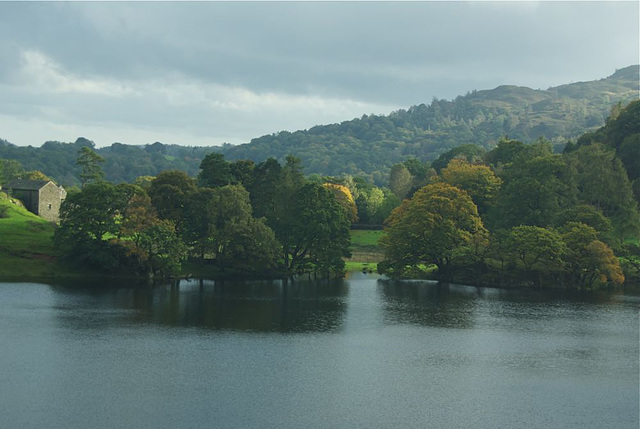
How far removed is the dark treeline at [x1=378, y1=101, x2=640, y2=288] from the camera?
106 meters

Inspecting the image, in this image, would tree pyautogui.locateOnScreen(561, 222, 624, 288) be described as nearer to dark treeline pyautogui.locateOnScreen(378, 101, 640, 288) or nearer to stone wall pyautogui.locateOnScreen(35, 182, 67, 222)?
dark treeline pyautogui.locateOnScreen(378, 101, 640, 288)

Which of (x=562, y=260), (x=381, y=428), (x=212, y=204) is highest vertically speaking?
(x=212, y=204)

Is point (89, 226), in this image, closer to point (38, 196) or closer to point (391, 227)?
Answer: point (38, 196)

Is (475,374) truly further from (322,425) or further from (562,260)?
(562,260)

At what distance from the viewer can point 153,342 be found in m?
61.4

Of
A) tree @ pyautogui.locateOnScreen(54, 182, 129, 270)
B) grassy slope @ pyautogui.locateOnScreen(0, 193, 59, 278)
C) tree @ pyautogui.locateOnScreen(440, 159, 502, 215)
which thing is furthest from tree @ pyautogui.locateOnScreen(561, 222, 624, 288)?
grassy slope @ pyautogui.locateOnScreen(0, 193, 59, 278)

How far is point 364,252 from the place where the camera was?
485ft

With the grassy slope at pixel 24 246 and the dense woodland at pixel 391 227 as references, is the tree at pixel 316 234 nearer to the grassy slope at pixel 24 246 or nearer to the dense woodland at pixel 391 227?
the dense woodland at pixel 391 227

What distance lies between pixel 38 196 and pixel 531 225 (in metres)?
92.3

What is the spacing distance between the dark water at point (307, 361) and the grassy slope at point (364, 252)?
41.1 meters

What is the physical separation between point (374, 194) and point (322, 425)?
503 feet

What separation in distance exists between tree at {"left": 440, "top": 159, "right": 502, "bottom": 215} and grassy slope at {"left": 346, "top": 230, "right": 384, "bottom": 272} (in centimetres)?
2209

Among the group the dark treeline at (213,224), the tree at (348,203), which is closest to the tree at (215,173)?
the dark treeline at (213,224)

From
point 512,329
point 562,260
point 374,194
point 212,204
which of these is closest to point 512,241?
point 562,260
